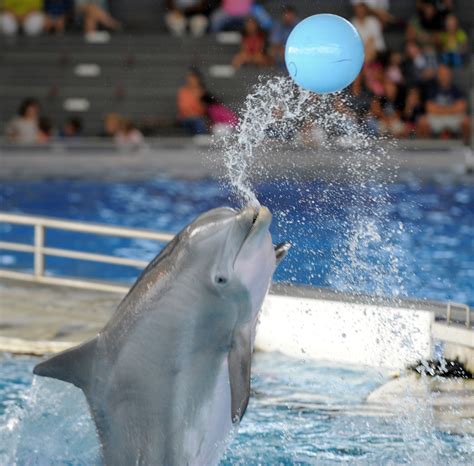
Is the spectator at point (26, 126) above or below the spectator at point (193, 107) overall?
below

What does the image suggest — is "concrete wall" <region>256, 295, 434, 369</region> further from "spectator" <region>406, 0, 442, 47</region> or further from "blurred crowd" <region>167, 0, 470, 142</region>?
"spectator" <region>406, 0, 442, 47</region>

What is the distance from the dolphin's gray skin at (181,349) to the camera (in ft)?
12.1

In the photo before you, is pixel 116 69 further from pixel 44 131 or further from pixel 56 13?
pixel 44 131

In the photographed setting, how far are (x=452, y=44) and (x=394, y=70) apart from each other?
3.95 feet

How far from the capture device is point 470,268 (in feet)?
33.9

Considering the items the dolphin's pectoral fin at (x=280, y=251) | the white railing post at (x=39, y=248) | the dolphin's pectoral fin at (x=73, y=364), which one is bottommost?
the white railing post at (x=39, y=248)

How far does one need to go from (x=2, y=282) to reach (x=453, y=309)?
3.64 m

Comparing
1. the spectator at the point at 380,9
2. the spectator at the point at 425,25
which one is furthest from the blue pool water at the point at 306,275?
the spectator at the point at 380,9

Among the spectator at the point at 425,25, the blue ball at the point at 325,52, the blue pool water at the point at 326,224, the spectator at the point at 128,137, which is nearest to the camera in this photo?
the blue ball at the point at 325,52

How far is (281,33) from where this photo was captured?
1728cm

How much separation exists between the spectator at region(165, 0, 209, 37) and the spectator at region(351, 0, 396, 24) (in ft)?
7.71

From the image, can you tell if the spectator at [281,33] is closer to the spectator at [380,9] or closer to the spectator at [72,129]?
the spectator at [380,9]

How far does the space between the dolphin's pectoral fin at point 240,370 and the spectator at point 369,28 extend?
44.9ft

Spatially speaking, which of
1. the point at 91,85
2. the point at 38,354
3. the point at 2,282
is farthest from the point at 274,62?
the point at 38,354
